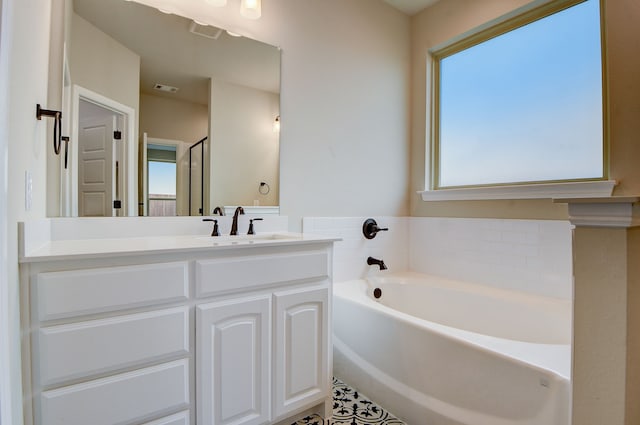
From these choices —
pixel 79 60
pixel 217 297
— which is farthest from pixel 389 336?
pixel 79 60

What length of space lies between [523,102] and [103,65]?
246cm

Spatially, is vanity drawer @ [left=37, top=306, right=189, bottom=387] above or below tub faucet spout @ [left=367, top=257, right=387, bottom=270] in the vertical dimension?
below

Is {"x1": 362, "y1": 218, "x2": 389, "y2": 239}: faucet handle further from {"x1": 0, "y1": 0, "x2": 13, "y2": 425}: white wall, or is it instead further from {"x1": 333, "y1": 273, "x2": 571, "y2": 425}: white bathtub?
{"x1": 0, "y1": 0, "x2": 13, "y2": 425}: white wall

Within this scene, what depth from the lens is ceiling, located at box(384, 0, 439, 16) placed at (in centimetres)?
269

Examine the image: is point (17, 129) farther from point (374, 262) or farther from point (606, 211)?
point (374, 262)

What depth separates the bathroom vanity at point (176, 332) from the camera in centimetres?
103

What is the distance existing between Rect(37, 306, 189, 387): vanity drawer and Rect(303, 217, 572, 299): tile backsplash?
1.20 meters

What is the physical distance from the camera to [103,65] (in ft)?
5.27

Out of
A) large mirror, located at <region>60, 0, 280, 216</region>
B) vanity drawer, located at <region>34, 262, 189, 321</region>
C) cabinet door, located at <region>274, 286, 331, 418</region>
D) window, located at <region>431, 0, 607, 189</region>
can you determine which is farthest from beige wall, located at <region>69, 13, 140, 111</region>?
window, located at <region>431, 0, 607, 189</region>

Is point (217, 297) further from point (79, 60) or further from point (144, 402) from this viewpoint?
point (79, 60)

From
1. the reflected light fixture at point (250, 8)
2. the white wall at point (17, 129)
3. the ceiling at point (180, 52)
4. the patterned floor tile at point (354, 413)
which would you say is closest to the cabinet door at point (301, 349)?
the patterned floor tile at point (354, 413)

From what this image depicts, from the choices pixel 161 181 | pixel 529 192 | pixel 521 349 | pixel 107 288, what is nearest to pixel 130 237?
pixel 161 181

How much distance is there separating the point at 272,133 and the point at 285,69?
0.44 m

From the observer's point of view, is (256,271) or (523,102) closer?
(256,271)
